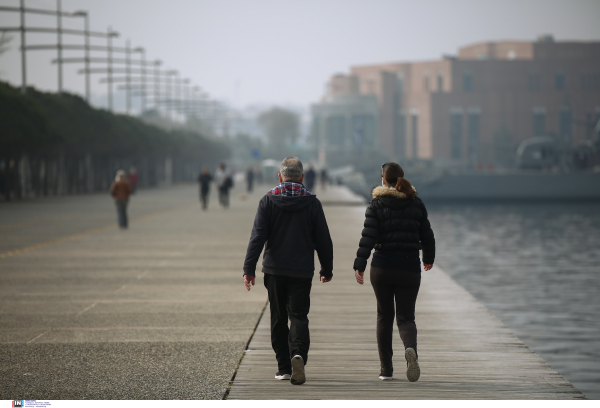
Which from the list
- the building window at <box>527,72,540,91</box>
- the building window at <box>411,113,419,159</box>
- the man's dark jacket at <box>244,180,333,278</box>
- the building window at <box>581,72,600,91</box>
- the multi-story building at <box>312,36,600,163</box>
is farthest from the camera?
the building window at <box>411,113,419,159</box>

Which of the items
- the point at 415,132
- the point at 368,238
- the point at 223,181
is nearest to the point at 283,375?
the point at 368,238

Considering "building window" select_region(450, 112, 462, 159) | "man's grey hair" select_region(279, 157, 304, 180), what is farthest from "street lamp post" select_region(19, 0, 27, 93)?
"building window" select_region(450, 112, 462, 159)

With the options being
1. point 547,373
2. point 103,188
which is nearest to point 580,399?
point 547,373

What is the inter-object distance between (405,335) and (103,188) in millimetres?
64265

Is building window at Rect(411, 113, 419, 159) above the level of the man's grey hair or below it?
above

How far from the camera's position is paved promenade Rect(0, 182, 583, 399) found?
23.7 ft

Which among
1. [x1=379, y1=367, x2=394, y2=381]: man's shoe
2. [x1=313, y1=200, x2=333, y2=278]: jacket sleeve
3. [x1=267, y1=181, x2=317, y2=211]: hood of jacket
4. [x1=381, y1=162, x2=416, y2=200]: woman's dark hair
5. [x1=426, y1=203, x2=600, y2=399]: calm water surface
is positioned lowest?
[x1=426, y1=203, x2=600, y2=399]: calm water surface

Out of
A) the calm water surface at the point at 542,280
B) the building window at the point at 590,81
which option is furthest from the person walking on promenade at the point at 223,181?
the building window at the point at 590,81

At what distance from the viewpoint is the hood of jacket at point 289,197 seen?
23.6 ft

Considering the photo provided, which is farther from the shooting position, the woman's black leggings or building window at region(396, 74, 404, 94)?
building window at region(396, 74, 404, 94)

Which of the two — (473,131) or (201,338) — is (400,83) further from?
(201,338)

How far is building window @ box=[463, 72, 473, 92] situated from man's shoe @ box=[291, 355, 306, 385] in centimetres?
16609

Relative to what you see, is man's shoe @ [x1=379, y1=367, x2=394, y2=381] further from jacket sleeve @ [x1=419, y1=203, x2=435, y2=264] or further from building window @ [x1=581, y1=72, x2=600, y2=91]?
building window @ [x1=581, y1=72, x2=600, y2=91]

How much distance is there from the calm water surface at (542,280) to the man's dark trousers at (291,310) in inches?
176
